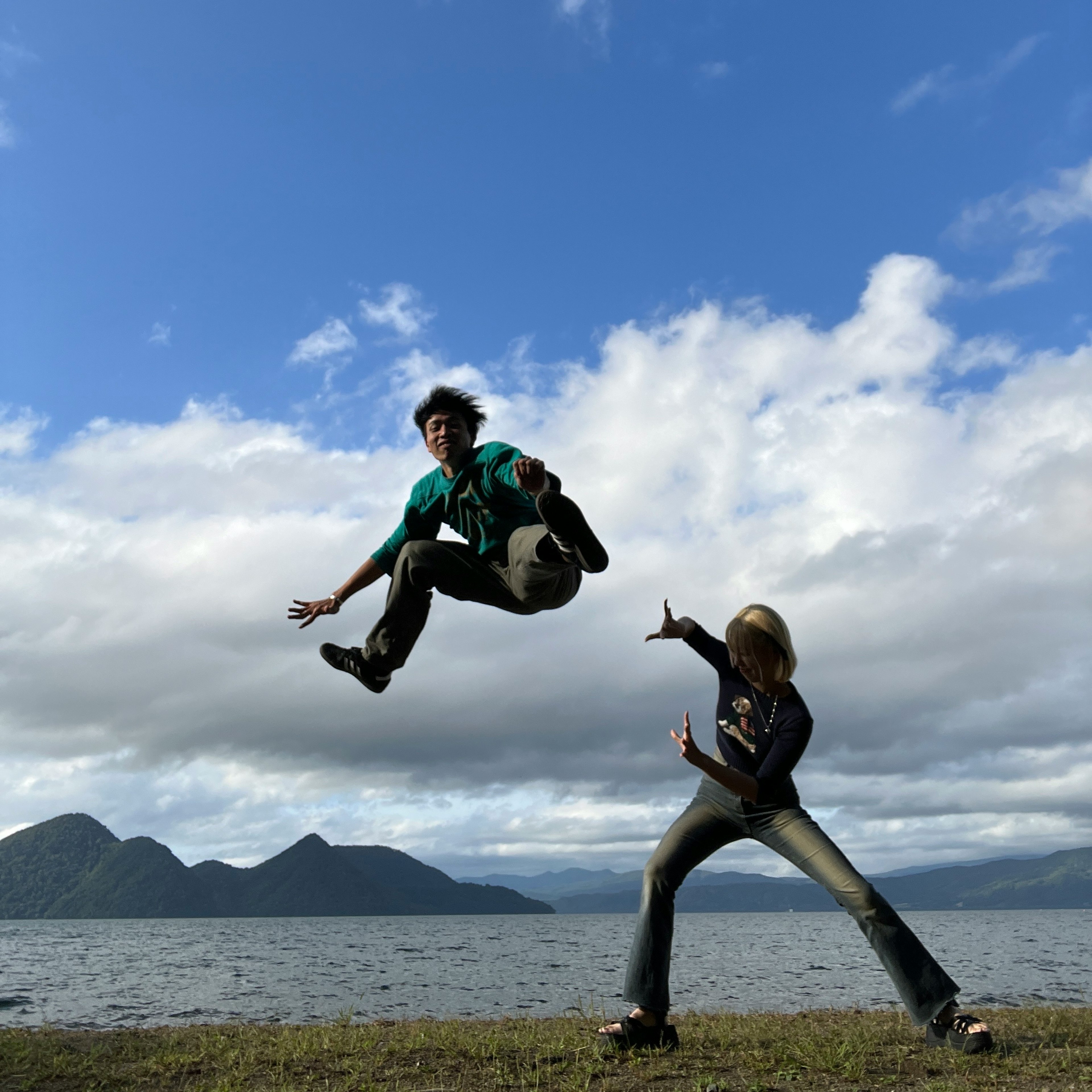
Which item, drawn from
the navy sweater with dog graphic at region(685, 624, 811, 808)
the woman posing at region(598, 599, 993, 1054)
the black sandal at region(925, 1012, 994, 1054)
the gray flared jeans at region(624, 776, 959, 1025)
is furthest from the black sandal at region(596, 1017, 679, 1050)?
the navy sweater with dog graphic at region(685, 624, 811, 808)

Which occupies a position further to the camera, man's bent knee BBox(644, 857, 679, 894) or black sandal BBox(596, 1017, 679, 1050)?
black sandal BBox(596, 1017, 679, 1050)

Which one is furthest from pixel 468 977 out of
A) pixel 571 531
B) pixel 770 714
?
pixel 571 531

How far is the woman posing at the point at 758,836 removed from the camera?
22.5 ft

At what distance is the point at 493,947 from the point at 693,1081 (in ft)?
261

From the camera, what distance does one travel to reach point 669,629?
23.8 feet

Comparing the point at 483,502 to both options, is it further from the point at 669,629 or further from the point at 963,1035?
the point at 963,1035

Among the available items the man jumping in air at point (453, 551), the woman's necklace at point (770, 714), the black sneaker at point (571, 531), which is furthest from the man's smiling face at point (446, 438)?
the woman's necklace at point (770, 714)

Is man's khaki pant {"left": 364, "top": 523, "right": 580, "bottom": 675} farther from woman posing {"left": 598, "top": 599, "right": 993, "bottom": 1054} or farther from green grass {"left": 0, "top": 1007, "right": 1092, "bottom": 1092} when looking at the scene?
green grass {"left": 0, "top": 1007, "right": 1092, "bottom": 1092}

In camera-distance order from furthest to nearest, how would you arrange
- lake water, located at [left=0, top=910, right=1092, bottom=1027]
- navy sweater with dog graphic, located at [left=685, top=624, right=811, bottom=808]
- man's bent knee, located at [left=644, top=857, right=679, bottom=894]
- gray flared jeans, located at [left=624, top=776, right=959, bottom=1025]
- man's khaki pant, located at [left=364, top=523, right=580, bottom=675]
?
lake water, located at [left=0, top=910, right=1092, bottom=1027]
man's bent knee, located at [left=644, top=857, right=679, bottom=894]
navy sweater with dog graphic, located at [left=685, top=624, right=811, bottom=808]
gray flared jeans, located at [left=624, top=776, right=959, bottom=1025]
man's khaki pant, located at [left=364, top=523, right=580, bottom=675]

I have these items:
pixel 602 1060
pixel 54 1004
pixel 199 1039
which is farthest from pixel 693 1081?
pixel 54 1004

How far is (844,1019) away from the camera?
10094 mm

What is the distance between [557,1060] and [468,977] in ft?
125

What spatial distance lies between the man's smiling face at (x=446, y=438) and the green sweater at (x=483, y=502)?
7 centimetres

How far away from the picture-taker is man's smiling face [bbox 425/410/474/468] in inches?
270
